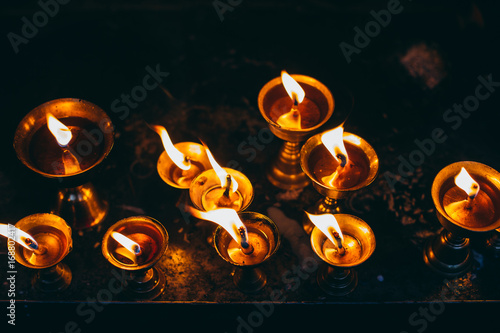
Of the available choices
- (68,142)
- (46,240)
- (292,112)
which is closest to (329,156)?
(292,112)

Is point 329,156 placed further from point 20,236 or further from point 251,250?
point 20,236

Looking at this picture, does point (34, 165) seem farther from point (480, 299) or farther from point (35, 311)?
point (480, 299)

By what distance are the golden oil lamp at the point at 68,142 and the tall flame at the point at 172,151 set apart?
0.58 ft

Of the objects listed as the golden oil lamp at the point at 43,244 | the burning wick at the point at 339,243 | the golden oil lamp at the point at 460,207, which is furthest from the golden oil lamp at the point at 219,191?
the golden oil lamp at the point at 460,207

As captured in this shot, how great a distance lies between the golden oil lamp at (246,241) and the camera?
4.59 feet

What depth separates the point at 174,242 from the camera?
178 centimetres

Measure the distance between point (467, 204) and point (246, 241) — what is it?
814mm

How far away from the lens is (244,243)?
1.43 metres

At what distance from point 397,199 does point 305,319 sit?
0.65 m

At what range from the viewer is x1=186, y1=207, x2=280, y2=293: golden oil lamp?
1400 millimetres

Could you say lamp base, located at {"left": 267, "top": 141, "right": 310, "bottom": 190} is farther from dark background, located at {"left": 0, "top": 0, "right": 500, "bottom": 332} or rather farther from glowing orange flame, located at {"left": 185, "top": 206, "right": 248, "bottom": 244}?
glowing orange flame, located at {"left": 185, "top": 206, "right": 248, "bottom": 244}

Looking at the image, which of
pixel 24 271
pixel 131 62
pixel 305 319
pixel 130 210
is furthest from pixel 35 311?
pixel 131 62

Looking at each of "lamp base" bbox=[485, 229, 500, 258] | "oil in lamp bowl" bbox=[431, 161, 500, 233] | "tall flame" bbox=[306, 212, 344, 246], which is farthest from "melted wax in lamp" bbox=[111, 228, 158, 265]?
"lamp base" bbox=[485, 229, 500, 258]

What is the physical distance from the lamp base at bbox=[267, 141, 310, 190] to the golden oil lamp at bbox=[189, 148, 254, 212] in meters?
0.31
